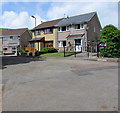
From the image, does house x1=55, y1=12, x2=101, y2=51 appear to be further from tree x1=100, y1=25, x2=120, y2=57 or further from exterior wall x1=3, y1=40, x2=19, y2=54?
exterior wall x1=3, y1=40, x2=19, y2=54

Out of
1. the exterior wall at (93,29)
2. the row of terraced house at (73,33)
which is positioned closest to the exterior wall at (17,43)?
the row of terraced house at (73,33)

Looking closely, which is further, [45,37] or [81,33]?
[45,37]

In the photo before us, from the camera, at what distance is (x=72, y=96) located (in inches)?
160

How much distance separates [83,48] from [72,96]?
2049cm

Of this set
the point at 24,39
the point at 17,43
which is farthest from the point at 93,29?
the point at 17,43

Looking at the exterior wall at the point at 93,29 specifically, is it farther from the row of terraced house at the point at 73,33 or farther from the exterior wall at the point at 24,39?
the exterior wall at the point at 24,39

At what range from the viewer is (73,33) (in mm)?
26328

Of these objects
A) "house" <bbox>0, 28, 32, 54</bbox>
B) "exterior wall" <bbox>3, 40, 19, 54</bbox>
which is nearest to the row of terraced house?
"house" <bbox>0, 28, 32, 54</bbox>

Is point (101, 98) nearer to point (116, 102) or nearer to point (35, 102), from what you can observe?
point (116, 102)

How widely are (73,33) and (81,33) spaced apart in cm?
195

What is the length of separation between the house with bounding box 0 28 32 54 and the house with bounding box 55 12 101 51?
17680mm

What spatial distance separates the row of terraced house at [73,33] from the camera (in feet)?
80.1

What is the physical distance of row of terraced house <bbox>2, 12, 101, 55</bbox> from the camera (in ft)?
80.1

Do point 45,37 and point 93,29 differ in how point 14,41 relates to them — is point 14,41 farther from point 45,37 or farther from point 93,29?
point 93,29
